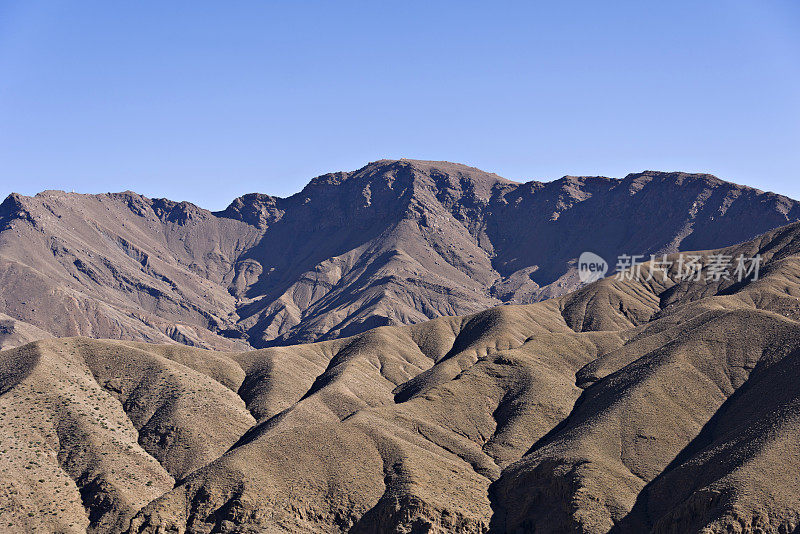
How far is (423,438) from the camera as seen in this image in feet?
434

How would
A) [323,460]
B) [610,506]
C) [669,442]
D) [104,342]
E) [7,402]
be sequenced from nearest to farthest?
[610,506] < [323,460] < [669,442] < [7,402] < [104,342]

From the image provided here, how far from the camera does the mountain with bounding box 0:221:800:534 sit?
349 feet

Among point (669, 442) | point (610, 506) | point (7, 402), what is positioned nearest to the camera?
point (610, 506)

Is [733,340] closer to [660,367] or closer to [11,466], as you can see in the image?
[660,367]

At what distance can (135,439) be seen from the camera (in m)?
140

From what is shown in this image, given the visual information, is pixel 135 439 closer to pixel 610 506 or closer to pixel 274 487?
pixel 274 487

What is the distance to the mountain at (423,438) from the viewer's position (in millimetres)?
106375

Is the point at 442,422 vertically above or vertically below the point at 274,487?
above

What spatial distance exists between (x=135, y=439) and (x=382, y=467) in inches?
1740

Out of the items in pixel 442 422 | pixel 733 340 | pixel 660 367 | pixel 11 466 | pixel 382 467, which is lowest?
pixel 11 466

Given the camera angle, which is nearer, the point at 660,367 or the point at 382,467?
the point at 382,467

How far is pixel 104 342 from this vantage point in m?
167

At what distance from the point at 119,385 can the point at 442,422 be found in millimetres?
56530

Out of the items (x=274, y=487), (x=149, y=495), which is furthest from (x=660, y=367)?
(x=149, y=495)
